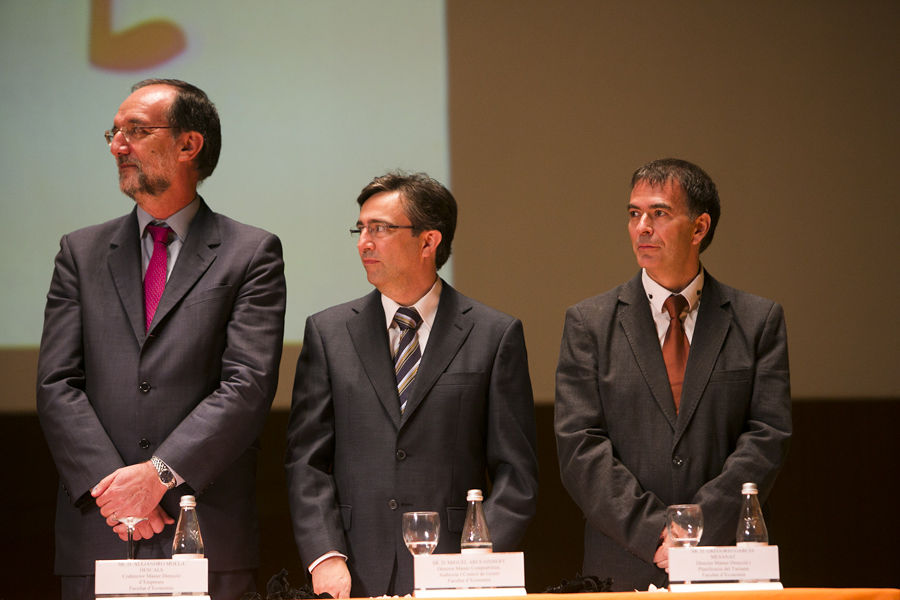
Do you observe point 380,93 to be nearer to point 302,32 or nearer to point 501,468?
point 302,32

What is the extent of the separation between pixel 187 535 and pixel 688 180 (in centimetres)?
180

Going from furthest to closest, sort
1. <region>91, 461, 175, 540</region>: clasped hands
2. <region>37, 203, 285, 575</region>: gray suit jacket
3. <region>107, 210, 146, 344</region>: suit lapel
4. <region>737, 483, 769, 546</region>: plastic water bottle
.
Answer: <region>107, 210, 146, 344</region>: suit lapel
<region>37, 203, 285, 575</region>: gray suit jacket
<region>91, 461, 175, 540</region>: clasped hands
<region>737, 483, 769, 546</region>: plastic water bottle

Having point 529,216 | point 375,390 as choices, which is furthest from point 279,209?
point 375,390

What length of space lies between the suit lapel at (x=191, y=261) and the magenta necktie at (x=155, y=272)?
5 cm

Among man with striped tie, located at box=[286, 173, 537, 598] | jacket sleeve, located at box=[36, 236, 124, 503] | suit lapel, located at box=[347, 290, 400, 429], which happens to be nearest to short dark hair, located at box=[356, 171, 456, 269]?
man with striped tie, located at box=[286, 173, 537, 598]

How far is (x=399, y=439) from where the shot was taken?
119 inches

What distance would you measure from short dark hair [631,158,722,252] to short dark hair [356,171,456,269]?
1.96 feet

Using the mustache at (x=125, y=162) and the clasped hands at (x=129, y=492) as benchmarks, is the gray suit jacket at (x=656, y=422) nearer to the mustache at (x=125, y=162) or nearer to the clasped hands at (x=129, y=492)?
the clasped hands at (x=129, y=492)

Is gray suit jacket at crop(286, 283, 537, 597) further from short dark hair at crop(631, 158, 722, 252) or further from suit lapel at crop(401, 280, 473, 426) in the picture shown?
short dark hair at crop(631, 158, 722, 252)

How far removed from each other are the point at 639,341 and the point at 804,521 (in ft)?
5.88

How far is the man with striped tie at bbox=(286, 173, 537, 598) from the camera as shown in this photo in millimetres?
2938

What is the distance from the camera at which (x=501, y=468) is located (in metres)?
3.04

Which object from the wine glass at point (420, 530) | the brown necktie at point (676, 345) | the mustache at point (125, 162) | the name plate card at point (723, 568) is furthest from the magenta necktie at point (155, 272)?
the name plate card at point (723, 568)

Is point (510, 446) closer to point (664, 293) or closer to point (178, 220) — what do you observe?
point (664, 293)
